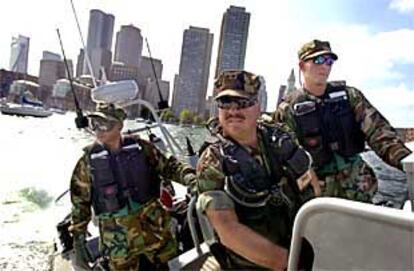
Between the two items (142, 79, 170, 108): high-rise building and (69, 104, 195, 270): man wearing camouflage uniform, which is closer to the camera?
(69, 104, 195, 270): man wearing camouflage uniform

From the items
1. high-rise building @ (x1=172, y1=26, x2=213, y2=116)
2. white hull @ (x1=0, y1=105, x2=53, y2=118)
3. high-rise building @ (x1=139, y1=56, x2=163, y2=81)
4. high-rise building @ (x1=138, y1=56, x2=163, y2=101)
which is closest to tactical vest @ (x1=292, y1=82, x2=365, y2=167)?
high-rise building @ (x1=138, y1=56, x2=163, y2=101)

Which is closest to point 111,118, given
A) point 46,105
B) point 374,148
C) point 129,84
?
point 129,84

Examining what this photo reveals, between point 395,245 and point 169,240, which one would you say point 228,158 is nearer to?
point 395,245

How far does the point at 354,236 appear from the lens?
125 cm

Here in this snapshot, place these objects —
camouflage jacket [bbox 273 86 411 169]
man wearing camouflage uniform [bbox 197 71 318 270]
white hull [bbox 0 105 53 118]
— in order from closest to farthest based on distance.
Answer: man wearing camouflage uniform [bbox 197 71 318 270], camouflage jacket [bbox 273 86 411 169], white hull [bbox 0 105 53 118]

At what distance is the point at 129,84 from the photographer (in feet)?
14.6

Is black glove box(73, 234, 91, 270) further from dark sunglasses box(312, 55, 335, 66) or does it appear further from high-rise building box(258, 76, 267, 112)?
dark sunglasses box(312, 55, 335, 66)

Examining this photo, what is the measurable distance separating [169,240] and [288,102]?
1243mm

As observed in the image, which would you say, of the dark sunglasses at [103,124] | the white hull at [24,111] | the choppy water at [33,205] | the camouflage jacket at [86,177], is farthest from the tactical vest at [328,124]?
the white hull at [24,111]

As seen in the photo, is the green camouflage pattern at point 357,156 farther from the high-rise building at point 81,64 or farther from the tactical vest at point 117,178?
the high-rise building at point 81,64

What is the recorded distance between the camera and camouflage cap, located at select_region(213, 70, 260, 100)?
2156 millimetres

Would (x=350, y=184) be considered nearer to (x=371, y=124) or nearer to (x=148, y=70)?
(x=371, y=124)

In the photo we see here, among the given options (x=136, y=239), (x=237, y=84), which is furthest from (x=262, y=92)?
(x=136, y=239)

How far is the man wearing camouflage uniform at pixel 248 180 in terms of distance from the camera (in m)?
1.94
